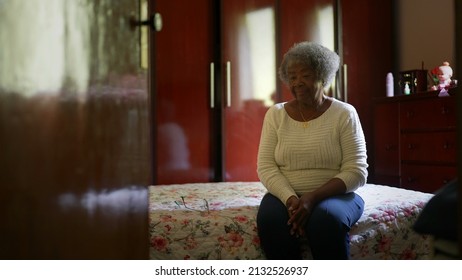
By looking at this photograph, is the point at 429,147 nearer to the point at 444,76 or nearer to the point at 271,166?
the point at 444,76

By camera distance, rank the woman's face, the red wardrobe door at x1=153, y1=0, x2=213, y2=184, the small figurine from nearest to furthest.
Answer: the woman's face < the small figurine < the red wardrobe door at x1=153, y1=0, x2=213, y2=184

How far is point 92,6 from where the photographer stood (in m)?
0.84

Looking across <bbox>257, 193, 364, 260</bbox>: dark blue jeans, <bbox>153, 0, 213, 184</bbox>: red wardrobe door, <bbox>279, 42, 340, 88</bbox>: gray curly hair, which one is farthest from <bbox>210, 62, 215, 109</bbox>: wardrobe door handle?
<bbox>257, 193, 364, 260</bbox>: dark blue jeans

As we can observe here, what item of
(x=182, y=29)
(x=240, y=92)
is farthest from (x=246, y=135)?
(x=182, y=29)

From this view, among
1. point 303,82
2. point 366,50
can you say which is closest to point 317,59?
point 303,82

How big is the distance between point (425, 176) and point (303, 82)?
1097 mm

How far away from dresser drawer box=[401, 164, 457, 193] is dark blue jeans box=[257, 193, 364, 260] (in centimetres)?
101

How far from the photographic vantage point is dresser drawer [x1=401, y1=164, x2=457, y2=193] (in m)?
2.10

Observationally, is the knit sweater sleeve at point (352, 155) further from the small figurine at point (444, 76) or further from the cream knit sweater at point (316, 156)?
the small figurine at point (444, 76)

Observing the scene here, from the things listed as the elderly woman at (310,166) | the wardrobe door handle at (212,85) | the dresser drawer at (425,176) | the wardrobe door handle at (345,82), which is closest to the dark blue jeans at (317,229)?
the elderly woman at (310,166)

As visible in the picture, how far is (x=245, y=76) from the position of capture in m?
2.68

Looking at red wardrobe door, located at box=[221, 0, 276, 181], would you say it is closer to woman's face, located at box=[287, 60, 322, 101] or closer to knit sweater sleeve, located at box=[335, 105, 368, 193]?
woman's face, located at box=[287, 60, 322, 101]

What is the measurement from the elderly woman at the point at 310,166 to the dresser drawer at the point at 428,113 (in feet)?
2.81
